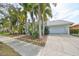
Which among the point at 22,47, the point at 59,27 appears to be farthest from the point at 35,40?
the point at 59,27

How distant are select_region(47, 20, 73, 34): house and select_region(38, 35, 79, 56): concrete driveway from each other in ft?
0.91

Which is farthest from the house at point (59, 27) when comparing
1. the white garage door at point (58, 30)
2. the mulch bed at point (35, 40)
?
the mulch bed at point (35, 40)

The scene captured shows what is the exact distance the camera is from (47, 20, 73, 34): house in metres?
6.58

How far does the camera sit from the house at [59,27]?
6578 mm

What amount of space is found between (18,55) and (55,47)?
51.3 inches

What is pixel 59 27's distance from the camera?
6977mm

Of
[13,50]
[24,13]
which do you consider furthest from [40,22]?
[13,50]

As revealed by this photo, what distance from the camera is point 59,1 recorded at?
596cm

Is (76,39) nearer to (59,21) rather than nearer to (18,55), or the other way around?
(59,21)

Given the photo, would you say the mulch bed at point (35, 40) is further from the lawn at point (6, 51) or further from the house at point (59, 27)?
the lawn at point (6, 51)

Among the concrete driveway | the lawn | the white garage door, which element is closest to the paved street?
the lawn

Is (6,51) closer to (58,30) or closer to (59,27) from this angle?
(58,30)

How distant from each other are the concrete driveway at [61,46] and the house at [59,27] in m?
0.28

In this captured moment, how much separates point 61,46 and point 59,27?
1092 millimetres
